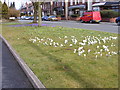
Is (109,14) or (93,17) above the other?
(109,14)

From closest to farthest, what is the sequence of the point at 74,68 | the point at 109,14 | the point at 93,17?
1. the point at 74,68
2. the point at 93,17
3. the point at 109,14

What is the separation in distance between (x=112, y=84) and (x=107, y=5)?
141 ft

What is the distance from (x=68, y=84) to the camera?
5.46 meters

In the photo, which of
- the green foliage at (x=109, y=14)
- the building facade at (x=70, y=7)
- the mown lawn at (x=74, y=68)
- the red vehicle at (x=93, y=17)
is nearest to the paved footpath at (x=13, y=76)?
the mown lawn at (x=74, y=68)

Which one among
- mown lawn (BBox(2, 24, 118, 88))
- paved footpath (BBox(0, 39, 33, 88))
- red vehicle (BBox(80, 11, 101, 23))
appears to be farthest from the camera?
red vehicle (BBox(80, 11, 101, 23))

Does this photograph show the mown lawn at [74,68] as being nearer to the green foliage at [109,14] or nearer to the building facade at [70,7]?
the green foliage at [109,14]

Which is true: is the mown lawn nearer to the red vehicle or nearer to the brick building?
the red vehicle

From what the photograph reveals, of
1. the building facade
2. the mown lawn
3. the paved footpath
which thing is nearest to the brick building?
the building facade

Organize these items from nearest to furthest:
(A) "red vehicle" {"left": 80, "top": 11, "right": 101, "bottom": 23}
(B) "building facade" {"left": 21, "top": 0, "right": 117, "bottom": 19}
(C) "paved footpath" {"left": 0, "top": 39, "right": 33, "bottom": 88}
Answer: (C) "paved footpath" {"left": 0, "top": 39, "right": 33, "bottom": 88}, (A) "red vehicle" {"left": 80, "top": 11, "right": 101, "bottom": 23}, (B) "building facade" {"left": 21, "top": 0, "right": 117, "bottom": 19}

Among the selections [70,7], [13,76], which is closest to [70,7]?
[70,7]

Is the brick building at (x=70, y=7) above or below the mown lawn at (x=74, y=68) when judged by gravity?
Answer: above

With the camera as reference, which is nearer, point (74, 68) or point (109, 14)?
point (74, 68)

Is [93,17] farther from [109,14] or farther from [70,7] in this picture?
[70,7]

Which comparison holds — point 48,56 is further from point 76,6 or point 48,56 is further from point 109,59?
point 76,6
